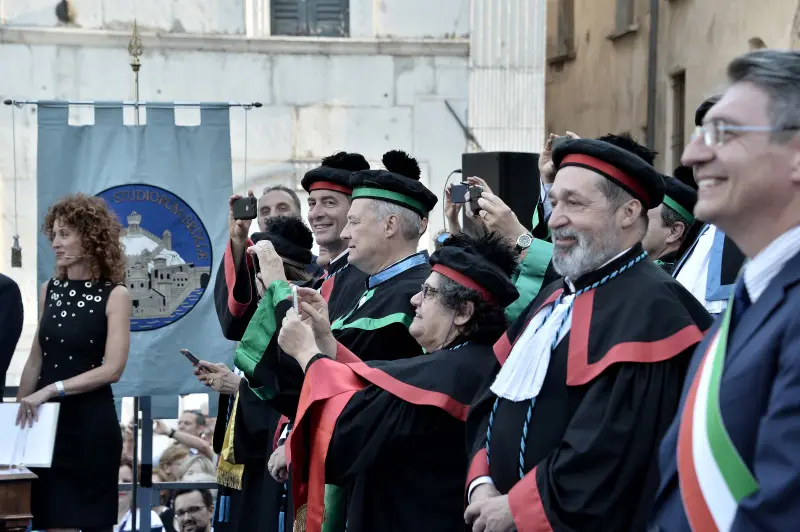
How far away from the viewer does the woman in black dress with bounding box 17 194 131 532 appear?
6.10 m

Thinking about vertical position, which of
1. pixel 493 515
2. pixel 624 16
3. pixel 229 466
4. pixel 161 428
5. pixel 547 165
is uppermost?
pixel 624 16

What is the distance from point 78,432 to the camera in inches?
242

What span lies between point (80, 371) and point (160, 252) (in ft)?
4.00

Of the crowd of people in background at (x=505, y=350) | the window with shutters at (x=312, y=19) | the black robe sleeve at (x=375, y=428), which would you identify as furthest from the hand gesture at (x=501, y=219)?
the window with shutters at (x=312, y=19)

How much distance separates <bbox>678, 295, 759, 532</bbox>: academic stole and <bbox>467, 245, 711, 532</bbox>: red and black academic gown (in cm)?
71

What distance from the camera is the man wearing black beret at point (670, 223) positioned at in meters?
4.86

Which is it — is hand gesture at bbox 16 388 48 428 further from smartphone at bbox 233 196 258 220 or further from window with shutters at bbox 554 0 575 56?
window with shutters at bbox 554 0 575 56

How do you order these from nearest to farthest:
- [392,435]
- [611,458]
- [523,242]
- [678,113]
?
[611,458] → [392,435] → [523,242] → [678,113]

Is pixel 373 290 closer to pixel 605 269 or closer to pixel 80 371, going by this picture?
pixel 605 269

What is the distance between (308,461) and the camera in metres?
4.22

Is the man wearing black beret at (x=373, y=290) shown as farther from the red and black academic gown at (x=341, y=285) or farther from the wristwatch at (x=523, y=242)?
the wristwatch at (x=523, y=242)

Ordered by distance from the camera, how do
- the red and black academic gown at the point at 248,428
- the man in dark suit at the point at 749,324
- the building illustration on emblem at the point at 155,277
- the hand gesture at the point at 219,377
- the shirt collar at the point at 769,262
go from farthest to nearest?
1. the building illustration on emblem at the point at 155,277
2. the hand gesture at the point at 219,377
3. the red and black academic gown at the point at 248,428
4. the shirt collar at the point at 769,262
5. the man in dark suit at the point at 749,324

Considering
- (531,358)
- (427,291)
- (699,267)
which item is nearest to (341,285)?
(427,291)

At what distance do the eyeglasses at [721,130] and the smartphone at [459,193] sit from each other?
8.59 ft
